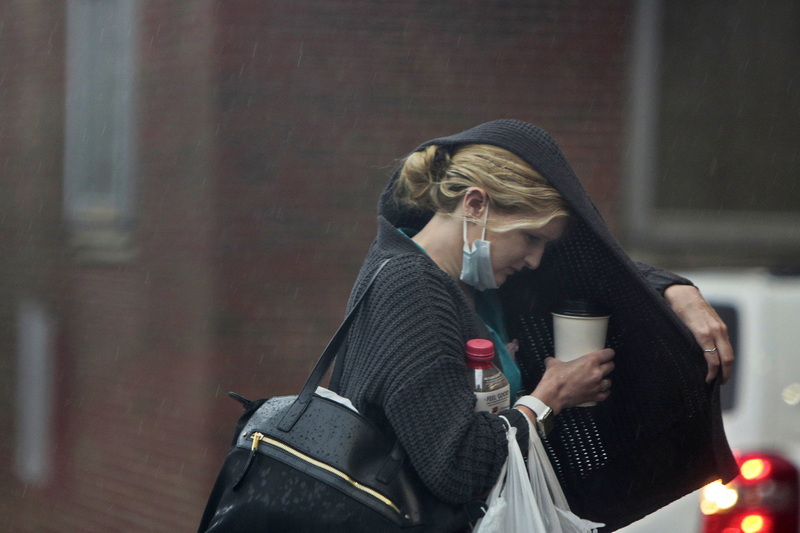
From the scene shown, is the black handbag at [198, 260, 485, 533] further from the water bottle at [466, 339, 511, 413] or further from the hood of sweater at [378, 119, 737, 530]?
the hood of sweater at [378, 119, 737, 530]

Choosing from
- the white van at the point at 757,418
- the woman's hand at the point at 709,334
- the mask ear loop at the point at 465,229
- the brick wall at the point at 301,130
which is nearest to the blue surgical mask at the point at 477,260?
the mask ear loop at the point at 465,229

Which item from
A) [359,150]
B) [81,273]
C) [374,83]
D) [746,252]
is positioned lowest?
[81,273]

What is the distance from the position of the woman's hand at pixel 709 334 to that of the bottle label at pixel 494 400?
517 millimetres

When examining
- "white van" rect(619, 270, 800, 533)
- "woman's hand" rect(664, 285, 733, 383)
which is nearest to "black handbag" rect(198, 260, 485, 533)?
"woman's hand" rect(664, 285, 733, 383)

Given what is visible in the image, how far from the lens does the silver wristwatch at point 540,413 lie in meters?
2.04

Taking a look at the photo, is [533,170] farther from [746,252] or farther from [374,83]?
[746,252]

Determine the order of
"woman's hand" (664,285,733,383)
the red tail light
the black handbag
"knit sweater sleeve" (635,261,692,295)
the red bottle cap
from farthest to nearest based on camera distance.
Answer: the red tail light
"knit sweater sleeve" (635,261,692,295)
"woman's hand" (664,285,733,383)
the red bottle cap
the black handbag

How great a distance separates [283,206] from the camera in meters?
5.38

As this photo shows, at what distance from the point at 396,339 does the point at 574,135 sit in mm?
3860

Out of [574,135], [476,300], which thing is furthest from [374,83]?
[476,300]

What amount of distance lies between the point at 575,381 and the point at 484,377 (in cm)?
25

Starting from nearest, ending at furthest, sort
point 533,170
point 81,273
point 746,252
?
1. point 533,170
2. point 746,252
3. point 81,273

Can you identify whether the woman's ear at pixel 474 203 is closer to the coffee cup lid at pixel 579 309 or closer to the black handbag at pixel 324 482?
the coffee cup lid at pixel 579 309

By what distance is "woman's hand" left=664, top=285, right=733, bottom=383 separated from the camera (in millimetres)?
2221
